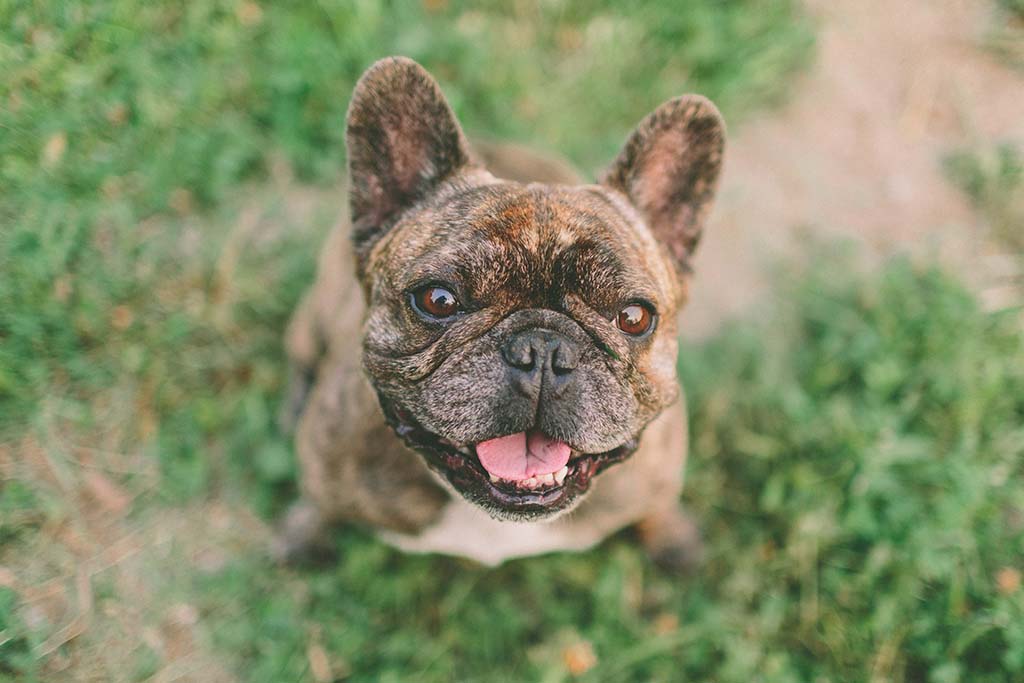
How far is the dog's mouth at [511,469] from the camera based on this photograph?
262cm

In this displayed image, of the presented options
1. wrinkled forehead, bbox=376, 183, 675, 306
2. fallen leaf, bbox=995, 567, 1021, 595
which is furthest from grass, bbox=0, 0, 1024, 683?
wrinkled forehead, bbox=376, 183, 675, 306

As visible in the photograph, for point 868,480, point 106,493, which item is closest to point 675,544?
point 868,480

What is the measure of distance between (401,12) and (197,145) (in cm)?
153

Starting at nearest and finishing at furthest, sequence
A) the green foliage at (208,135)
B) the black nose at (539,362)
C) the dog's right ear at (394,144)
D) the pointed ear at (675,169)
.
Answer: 1. the black nose at (539,362)
2. the dog's right ear at (394,144)
3. the pointed ear at (675,169)
4. the green foliage at (208,135)

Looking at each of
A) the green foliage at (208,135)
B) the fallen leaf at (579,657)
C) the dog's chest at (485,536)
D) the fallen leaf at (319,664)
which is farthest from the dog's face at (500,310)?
the green foliage at (208,135)

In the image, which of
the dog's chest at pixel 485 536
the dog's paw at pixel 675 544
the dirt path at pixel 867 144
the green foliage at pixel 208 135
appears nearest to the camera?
the dog's chest at pixel 485 536

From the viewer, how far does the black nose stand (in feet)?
7.96

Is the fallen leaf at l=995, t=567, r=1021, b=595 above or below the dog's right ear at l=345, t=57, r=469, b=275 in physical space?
below

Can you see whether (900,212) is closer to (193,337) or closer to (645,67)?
(645,67)

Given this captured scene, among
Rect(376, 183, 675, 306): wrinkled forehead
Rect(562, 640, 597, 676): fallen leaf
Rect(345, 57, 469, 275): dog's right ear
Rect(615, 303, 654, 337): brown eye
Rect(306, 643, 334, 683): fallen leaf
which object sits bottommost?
Rect(306, 643, 334, 683): fallen leaf

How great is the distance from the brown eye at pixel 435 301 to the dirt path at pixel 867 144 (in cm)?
239

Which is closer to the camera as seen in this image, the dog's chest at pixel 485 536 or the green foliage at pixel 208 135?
the dog's chest at pixel 485 536

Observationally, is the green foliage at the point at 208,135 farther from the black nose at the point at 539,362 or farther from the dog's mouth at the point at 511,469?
the black nose at the point at 539,362

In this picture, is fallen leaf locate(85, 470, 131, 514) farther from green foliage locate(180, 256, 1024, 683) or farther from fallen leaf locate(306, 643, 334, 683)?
fallen leaf locate(306, 643, 334, 683)
